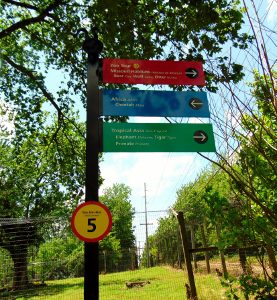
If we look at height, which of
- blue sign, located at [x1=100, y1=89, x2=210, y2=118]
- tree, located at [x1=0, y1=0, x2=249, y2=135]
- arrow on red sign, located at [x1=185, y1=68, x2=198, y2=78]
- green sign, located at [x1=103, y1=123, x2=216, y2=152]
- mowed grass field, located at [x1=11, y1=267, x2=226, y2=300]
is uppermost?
tree, located at [x1=0, y1=0, x2=249, y2=135]

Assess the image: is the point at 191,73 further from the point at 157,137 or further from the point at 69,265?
the point at 69,265

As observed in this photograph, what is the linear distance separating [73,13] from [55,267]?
24.6 feet

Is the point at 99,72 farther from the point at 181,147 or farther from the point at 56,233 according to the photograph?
the point at 56,233

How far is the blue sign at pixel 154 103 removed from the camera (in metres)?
4.22

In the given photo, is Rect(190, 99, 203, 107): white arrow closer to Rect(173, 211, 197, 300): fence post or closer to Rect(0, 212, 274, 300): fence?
Rect(0, 212, 274, 300): fence

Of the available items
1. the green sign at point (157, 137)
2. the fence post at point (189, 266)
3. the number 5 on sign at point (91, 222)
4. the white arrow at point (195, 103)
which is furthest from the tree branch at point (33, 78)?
the number 5 on sign at point (91, 222)

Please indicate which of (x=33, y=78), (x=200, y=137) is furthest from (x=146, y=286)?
(x=200, y=137)

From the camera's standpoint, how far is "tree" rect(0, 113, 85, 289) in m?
8.02

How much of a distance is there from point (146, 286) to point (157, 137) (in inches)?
411

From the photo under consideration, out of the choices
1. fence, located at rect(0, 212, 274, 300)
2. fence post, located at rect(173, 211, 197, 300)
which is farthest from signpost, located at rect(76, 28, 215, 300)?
fence post, located at rect(173, 211, 197, 300)

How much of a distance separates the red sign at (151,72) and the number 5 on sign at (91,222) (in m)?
1.78

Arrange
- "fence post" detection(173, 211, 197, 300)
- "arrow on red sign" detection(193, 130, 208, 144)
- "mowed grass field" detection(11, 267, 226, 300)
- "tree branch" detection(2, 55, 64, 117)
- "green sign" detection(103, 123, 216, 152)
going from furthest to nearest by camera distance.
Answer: "tree branch" detection(2, 55, 64, 117)
"mowed grass field" detection(11, 267, 226, 300)
"fence post" detection(173, 211, 197, 300)
"arrow on red sign" detection(193, 130, 208, 144)
"green sign" detection(103, 123, 216, 152)

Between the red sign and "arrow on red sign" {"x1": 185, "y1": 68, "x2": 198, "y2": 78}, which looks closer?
the red sign

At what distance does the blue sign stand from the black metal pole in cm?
32
